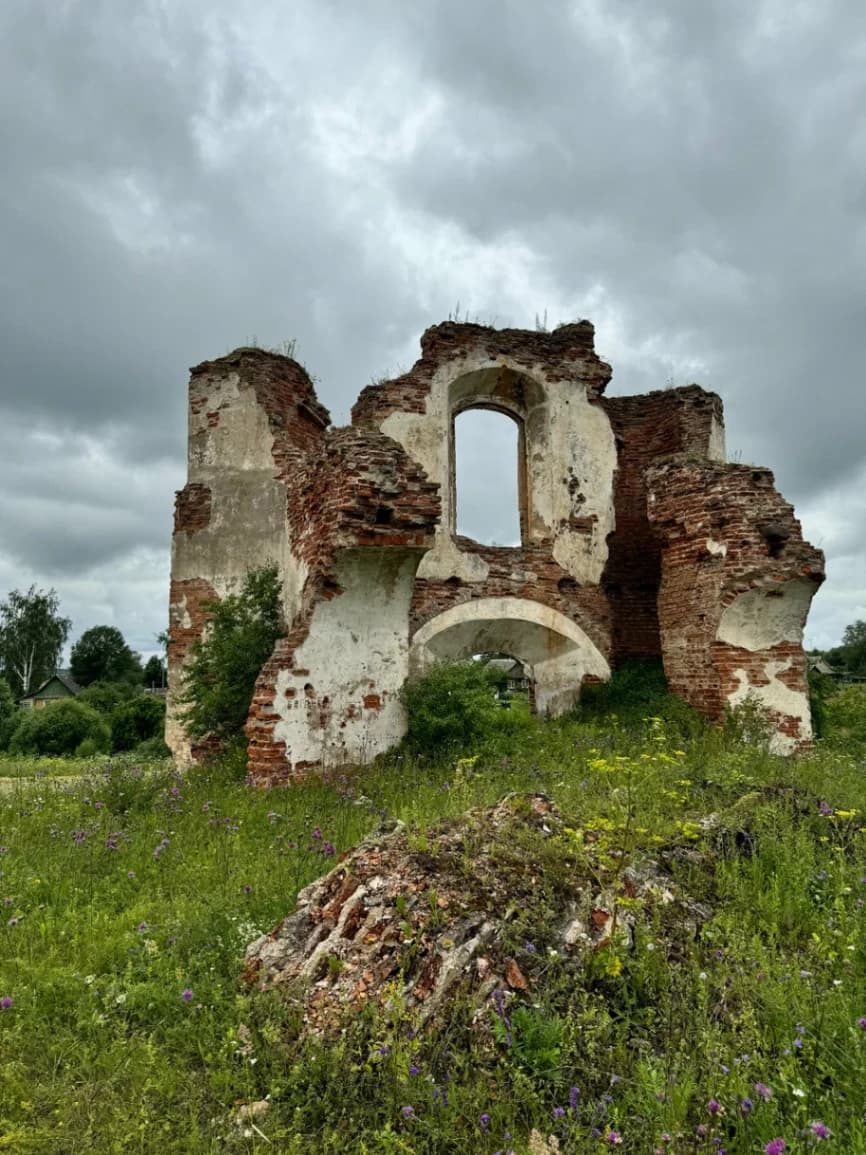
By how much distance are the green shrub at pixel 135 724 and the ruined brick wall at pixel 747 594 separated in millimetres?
21880

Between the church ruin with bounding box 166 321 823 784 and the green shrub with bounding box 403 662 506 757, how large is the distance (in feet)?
0.80

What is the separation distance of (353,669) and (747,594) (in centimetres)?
547

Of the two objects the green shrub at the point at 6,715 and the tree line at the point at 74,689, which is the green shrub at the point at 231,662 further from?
the green shrub at the point at 6,715

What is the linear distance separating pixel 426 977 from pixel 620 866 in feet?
3.78

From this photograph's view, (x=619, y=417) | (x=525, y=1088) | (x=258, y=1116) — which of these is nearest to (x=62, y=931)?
(x=258, y=1116)

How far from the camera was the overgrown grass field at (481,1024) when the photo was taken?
2307 mm

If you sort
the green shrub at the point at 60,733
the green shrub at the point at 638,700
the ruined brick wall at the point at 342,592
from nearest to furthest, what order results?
the ruined brick wall at the point at 342,592, the green shrub at the point at 638,700, the green shrub at the point at 60,733

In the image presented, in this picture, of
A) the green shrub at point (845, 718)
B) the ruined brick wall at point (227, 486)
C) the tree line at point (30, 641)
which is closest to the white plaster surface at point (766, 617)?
the green shrub at point (845, 718)

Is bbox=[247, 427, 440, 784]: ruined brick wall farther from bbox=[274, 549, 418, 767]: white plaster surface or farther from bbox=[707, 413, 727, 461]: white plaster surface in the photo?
bbox=[707, 413, 727, 461]: white plaster surface

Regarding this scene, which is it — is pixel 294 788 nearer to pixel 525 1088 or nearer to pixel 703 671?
pixel 525 1088

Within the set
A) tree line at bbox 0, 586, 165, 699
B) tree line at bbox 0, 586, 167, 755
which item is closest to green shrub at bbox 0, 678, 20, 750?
tree line at bbox 0, 586, 167, 755

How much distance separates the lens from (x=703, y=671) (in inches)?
390

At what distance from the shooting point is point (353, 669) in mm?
8234

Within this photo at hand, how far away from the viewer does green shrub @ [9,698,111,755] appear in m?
24.9
